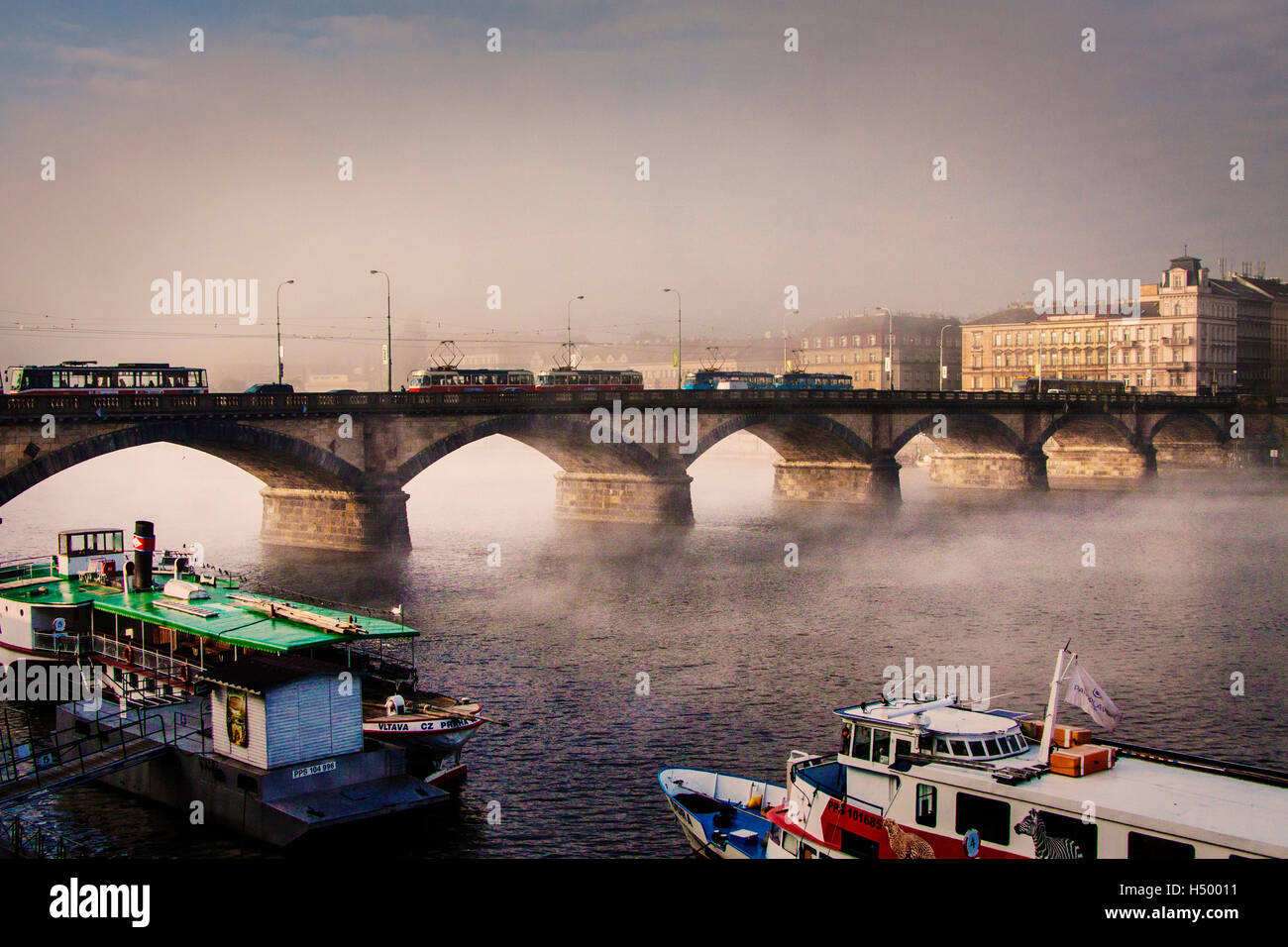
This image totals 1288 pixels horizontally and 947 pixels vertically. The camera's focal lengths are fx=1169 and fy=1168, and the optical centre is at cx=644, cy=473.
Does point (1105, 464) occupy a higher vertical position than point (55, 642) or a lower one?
higher

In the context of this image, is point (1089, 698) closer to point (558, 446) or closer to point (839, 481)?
point (558, 446)

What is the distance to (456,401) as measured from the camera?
269 feet

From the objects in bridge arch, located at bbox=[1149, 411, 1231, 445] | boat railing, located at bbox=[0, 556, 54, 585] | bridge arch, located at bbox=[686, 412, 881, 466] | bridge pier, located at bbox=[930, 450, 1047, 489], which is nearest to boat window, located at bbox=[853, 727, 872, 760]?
boat railing, located at bbox=[0, 556, 54, 585]

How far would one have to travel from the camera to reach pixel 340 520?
3086 inches

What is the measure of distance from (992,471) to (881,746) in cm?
11538

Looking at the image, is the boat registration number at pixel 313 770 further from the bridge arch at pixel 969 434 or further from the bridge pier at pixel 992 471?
the bridge pier at pixel 992 471

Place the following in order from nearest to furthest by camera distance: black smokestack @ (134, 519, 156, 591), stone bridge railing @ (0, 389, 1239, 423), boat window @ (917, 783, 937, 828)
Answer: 1. boat window @ (917, 783, 937, 828)
2. black smokestack @ (134, 519, 156, 591)
3. stone bridge railing @ (0, 389, 1239, 423)

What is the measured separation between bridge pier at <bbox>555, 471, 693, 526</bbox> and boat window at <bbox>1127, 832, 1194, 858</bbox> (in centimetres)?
7606

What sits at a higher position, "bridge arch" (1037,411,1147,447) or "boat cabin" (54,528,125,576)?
"bridge arch" (1037,411,1147,447)

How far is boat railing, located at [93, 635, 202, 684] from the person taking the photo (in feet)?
117

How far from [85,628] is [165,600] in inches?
207

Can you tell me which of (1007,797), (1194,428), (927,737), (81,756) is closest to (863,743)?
(927,737)

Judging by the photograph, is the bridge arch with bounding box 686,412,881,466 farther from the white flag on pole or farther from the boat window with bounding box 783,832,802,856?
the white flag on pole
